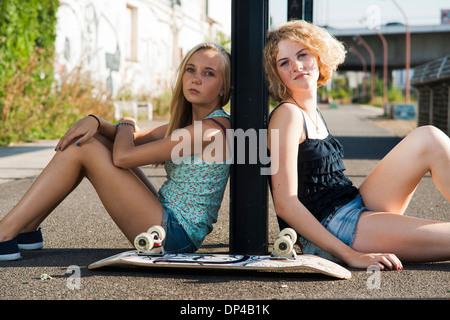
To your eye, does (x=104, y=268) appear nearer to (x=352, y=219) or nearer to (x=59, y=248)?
(x=59, y=248)

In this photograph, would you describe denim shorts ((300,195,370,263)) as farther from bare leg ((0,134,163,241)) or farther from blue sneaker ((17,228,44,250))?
blue sneaker ((17,228,44,250))

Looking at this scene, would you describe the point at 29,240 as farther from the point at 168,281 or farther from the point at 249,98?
the point at 249,98

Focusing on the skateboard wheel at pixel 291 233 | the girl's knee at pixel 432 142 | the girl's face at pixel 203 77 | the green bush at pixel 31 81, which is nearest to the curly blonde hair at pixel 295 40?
the girl's face at pixel 203 77

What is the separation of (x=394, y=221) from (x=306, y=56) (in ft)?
2.96

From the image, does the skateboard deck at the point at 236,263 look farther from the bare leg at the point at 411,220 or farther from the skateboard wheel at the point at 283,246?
the bare leg at the point at 411,220

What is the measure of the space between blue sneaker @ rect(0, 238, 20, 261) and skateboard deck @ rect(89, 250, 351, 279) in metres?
0.48

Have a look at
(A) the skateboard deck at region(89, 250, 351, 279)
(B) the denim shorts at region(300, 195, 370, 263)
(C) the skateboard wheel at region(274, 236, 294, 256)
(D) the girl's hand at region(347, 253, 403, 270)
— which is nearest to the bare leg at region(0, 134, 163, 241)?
(A) the skateboard deck at region(89, 250, 351, 279)

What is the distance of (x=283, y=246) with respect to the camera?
107 inches

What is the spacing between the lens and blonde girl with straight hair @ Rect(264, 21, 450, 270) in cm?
285

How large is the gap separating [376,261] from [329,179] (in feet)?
1.53

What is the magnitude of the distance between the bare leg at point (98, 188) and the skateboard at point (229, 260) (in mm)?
172
